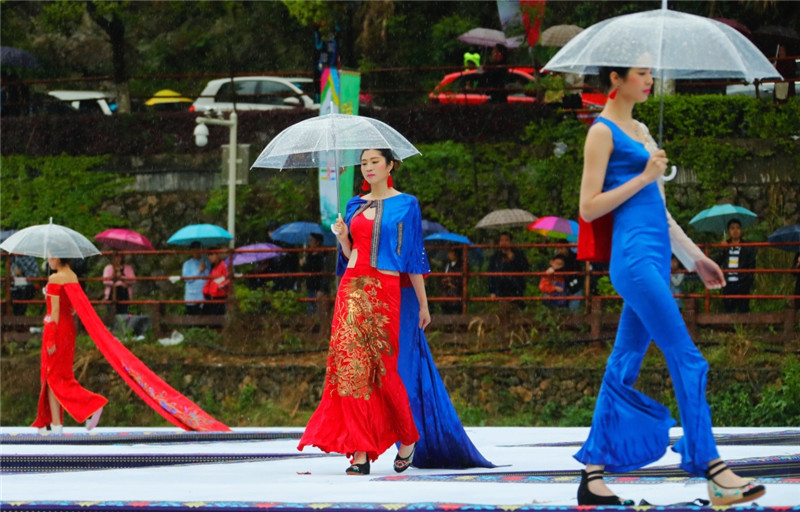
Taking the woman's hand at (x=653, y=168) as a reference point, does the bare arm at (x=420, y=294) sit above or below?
below

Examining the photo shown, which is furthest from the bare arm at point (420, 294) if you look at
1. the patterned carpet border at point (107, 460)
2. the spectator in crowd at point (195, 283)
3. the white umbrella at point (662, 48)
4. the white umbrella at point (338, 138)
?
the spectator in crowd at point (195, 283)

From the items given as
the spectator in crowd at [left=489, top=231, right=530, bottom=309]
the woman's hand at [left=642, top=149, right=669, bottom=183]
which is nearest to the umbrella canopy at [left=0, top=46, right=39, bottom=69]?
the spectator in crowd at [left=489, top=231, right=530, bottom=309]

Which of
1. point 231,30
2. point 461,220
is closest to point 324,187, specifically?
point 461,220

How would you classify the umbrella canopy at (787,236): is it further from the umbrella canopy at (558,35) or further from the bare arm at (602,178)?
the bare arm at (602,178)

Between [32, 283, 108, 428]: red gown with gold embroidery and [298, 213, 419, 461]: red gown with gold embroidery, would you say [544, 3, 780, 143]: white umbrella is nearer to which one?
[298, 213, 419, 461]: red gown with gold embroidery

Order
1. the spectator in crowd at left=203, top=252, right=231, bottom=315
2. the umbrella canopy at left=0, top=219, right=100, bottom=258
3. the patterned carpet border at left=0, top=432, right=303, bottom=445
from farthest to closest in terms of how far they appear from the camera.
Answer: the spectator in crowd at left=203, top=252, right=231, bottom=315
the umbrella canopy at left=0, top=219, right=100, bottom=258
the patterned carpet border at left=0, top=432, right=303, bottom=445

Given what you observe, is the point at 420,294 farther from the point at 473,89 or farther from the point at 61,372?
the point at 473,89

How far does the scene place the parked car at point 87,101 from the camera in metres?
24.2

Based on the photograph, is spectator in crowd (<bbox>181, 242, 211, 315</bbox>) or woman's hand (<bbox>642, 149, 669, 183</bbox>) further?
spectator in crowd (<bbox>181, 242, 211, 315</bbox>)

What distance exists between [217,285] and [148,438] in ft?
24.3

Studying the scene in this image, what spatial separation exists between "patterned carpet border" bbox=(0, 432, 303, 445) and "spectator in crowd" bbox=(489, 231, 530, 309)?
608 centimetres

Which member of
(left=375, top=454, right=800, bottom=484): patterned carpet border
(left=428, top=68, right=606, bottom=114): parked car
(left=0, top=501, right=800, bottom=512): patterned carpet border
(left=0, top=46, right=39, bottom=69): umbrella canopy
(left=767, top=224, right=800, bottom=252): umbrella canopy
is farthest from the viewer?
(left=0, top=46, right=39, bottom=69): umbrella canopy

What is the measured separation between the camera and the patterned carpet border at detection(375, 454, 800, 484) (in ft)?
17.6

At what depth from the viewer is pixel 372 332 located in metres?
6.85
